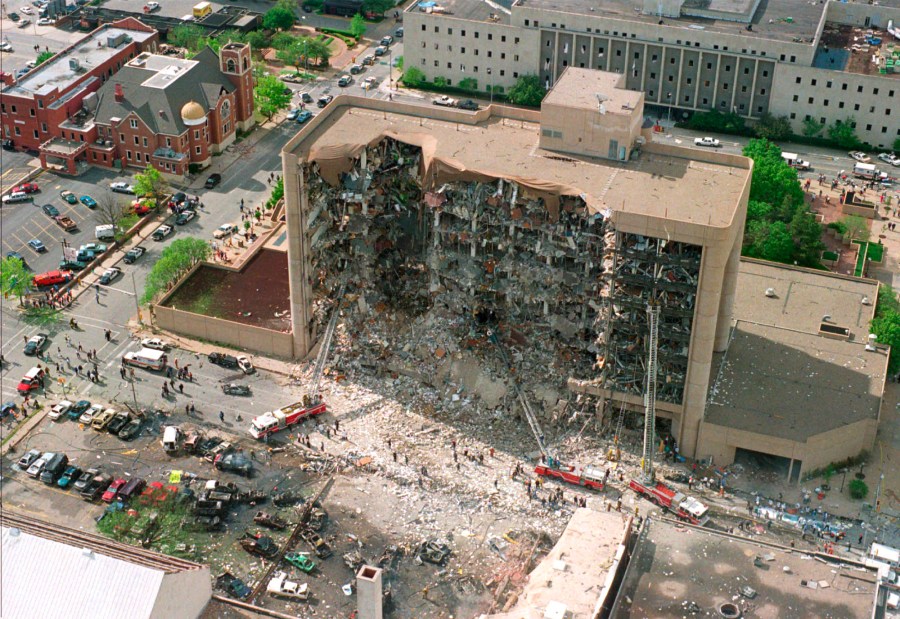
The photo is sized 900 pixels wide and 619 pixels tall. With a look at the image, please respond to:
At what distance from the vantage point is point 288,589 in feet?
378

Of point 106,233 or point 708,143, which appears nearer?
point 106,233

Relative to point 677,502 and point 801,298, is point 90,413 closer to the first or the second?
point 677,502

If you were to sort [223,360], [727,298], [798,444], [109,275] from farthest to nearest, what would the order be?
1. [109,275]
2. [223,360]
3. [727,298]
4. [798,444]

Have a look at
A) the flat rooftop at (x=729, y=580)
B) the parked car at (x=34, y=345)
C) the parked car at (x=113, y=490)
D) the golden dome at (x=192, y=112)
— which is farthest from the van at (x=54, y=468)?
the golden dome at (x=192, y=112)

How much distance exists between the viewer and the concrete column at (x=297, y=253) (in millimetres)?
135500

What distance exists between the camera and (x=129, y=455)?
131875mm

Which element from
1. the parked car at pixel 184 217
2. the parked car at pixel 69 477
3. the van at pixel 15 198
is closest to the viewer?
the parked car at pixel 69 477

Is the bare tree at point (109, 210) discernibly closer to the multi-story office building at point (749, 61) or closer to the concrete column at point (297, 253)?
the concrete column at point (297, 253)

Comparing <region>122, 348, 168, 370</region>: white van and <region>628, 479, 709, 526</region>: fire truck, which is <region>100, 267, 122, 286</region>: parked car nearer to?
<region>122, 348, 168, 370</region>: white van

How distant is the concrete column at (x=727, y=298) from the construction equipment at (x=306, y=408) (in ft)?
134

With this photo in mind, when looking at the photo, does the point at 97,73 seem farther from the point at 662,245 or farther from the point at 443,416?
the point at 662,245

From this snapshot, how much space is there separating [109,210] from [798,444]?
93.3 metres

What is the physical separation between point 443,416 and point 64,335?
4651 cm

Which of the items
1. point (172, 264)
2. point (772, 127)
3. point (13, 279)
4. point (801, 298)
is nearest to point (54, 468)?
point (172, 264)
